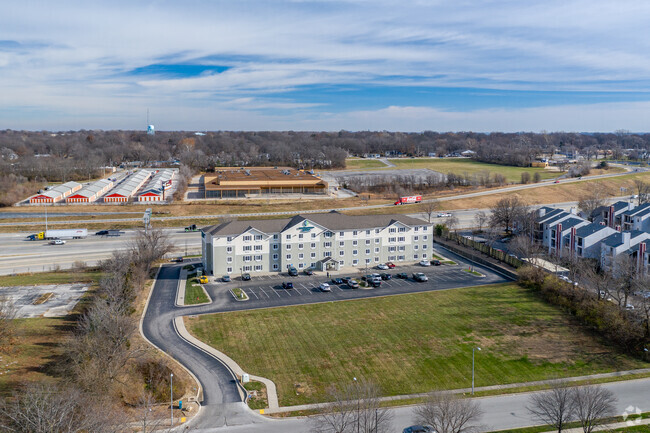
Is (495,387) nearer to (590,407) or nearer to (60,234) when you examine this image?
(590,407)

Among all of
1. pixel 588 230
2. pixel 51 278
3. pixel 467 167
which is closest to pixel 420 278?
pixel 588 230

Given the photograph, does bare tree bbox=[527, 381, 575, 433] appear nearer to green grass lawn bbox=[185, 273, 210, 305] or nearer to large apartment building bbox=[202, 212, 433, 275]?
green grass lawn bbox=[185, 273, 210, 305]

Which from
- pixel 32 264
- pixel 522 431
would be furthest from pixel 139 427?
pixel 32 264

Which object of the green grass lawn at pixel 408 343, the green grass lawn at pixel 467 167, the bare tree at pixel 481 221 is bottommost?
the green grass lawn at pixel 408 343

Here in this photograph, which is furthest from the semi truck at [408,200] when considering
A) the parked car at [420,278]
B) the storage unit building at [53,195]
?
the storage unit building at [53,195]

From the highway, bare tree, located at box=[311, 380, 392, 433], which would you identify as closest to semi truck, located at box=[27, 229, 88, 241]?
the highway

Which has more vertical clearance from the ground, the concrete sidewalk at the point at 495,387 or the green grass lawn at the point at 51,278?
the green grass lawn at the point at 51,278

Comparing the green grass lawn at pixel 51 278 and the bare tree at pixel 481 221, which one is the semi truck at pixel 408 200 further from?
the green grass lawn at pixel 51 278

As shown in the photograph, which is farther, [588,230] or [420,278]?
[588,230]
